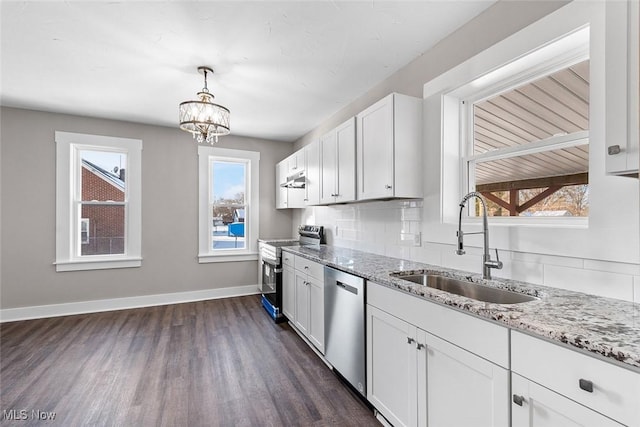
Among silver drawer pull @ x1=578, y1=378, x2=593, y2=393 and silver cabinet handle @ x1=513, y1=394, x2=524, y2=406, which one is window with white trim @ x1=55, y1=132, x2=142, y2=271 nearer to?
silver cabinet handle @ x1=513, y1=394, x2=524, y2=406

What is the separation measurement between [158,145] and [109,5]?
267 cm

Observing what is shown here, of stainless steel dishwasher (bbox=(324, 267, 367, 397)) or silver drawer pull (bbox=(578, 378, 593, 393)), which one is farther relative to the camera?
stainless steel dishwasher (bbox=(324, 267, 367, 397))

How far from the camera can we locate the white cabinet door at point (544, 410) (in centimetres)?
87

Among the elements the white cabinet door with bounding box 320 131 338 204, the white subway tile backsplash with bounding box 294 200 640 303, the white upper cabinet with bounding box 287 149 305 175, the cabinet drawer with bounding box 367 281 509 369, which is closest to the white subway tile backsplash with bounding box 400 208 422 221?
the white subway tile backsplash with bounding box 294 200 640 303

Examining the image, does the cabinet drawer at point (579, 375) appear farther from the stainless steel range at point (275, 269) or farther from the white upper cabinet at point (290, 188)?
the white upper cabinet at point (290, 188)

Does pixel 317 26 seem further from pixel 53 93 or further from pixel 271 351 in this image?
pixel 53 93

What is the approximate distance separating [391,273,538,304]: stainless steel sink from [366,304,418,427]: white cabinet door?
14.4 inches

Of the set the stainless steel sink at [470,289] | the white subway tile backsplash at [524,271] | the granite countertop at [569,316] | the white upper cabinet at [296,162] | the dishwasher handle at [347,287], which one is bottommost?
the dishwasher handle at [347,287]

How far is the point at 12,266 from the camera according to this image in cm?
361

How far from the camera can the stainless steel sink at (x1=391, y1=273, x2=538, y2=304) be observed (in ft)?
5.08

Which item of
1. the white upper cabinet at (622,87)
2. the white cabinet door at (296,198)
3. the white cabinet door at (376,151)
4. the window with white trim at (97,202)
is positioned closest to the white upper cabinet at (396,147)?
the white cabinet door at (376,151)

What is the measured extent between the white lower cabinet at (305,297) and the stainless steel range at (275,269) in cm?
8

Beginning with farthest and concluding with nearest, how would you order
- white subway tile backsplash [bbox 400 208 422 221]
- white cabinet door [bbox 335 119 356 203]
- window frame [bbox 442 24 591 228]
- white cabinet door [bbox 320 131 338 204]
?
white cabinet door [bbox 320 131 338 204] → white cabinet door [bbox 335 119 356 203] → white subway tile backsplash [bbox 400 208 422 221] → window frame [bbox 442 24 591 228]

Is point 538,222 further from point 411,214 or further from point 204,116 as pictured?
point 204,116
